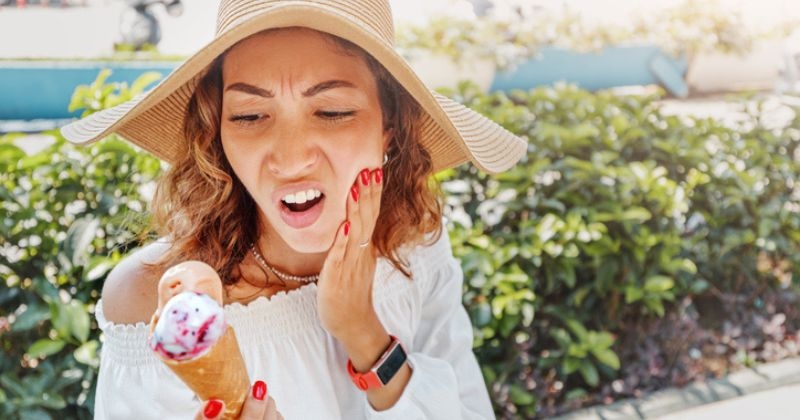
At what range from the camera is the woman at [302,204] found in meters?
1.36

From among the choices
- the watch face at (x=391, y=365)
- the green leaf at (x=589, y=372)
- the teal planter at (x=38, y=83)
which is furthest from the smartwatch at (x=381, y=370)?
the teal planter at (x=38, y=83)

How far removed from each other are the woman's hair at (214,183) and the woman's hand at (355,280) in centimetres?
20

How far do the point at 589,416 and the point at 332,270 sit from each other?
68.9 inches

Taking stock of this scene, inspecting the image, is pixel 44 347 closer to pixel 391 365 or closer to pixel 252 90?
pixel 391 365

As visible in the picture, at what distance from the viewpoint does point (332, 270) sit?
1.53m

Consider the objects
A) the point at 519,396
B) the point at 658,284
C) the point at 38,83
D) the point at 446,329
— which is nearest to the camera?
the point at 446,329

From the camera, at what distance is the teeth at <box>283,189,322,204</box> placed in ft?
4.43

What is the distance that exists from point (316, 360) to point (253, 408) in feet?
1.76

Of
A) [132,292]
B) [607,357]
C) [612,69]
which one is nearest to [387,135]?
[132,292]

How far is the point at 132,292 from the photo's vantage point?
5.04 ft

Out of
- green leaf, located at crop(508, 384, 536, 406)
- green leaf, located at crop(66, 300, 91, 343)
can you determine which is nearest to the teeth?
green leaf, located at crop(66, 300, 91, 343)

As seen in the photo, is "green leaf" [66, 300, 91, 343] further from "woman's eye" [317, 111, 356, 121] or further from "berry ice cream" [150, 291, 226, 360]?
"berry ice cream" [150, 291, 226, 360]

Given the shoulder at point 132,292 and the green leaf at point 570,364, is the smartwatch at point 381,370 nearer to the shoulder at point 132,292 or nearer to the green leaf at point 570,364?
the shoulder at point 132,292

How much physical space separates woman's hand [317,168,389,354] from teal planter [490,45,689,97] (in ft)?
39.1
